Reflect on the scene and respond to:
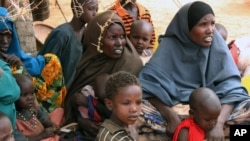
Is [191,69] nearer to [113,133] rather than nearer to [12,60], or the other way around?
[113,133]

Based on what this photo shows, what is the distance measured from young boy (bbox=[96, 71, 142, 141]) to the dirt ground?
517cm

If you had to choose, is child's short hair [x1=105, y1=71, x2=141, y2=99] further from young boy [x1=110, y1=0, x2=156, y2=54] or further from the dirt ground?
the dirt ground

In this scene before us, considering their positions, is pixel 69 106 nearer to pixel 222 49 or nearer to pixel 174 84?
pixel 174 84

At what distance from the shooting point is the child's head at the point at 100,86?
13.2 ft

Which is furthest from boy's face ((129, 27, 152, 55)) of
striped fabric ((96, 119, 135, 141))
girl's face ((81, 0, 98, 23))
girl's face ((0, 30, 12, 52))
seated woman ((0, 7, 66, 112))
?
striped fabric ((96, 119, 135, 141))

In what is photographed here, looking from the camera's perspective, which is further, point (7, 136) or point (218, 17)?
point (218, 17)

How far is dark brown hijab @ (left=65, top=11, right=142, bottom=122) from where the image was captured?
4.24m

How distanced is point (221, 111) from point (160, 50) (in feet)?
2.37

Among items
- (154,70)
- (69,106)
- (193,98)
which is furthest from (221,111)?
(69,106)

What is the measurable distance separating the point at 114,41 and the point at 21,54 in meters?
0.85

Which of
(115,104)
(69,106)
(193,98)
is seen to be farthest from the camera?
(69,106)

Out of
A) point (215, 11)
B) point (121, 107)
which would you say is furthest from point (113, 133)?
point (215, 11)

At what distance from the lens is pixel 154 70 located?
4238mm

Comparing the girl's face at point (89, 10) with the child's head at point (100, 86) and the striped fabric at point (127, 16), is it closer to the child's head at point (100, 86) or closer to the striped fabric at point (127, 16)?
the striped fabric at point (127, 16)
